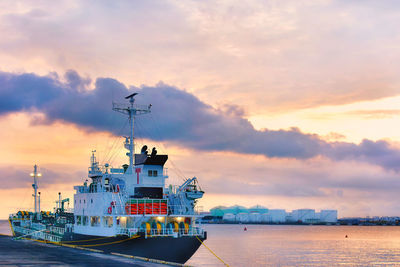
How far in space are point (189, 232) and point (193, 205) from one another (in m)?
3.85

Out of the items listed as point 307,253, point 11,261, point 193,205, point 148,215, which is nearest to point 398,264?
point 307,253

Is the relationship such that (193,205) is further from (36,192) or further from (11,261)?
(36,192)

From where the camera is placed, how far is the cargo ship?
141 feet

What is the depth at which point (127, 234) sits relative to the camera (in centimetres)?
4394

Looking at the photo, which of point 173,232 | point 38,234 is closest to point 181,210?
point 173,232

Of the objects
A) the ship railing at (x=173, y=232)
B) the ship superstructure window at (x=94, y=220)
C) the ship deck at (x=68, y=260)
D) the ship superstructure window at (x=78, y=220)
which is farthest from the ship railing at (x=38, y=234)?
the ship railing at (x=173, y=232)

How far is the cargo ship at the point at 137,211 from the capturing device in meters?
43.0

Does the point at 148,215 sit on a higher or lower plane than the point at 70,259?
higher

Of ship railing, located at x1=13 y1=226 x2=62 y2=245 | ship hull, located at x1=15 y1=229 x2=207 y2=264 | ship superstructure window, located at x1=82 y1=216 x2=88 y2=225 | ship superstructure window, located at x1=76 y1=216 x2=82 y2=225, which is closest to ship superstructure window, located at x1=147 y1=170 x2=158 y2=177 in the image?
ship hull, located at x1=15 y1=229 x2=207 y2=264

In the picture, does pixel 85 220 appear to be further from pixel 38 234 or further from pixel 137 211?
pixel 38 234

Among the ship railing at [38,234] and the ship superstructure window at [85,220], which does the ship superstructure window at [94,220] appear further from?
the ship railing at [38,234]

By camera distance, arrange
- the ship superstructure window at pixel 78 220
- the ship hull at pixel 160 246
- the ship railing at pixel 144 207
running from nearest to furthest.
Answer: the ship hull at pixel 160 246
the ship railing at pixel 144 207
the ship superstructure window at pixel 78 220

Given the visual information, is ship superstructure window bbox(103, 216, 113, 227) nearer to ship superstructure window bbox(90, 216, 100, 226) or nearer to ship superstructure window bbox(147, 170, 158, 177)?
ship superstructure window bbox(90, 216, 100, 226)

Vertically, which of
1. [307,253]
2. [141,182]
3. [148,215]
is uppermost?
[141,182]
